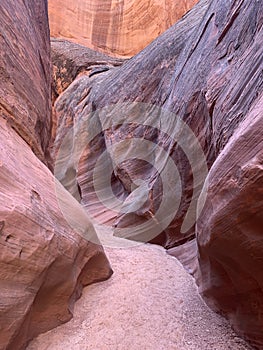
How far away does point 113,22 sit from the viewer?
19359mm

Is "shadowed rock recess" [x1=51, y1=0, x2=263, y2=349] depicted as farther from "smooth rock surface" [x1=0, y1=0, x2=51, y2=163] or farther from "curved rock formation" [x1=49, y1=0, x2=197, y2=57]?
"curved rock formation" [x1=49, y1=0, x2=197, y2=57]

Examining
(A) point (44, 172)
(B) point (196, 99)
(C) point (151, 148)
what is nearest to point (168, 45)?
(C) point (151, 148)

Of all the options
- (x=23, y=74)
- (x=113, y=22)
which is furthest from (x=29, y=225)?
(x=113, y=22)

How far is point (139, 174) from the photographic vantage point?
280 inches

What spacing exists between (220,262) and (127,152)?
5.03 metres

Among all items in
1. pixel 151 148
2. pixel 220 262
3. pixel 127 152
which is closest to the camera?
pixel 220 262

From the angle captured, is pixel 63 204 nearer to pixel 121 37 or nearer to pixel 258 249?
pixel 258 249

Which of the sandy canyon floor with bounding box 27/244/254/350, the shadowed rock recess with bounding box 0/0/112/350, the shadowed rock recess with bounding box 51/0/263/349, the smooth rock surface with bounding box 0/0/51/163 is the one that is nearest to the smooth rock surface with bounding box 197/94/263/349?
the shadowed rock recess with bounding box 51/0/263/349

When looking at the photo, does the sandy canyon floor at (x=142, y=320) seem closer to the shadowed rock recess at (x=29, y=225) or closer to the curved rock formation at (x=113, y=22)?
the shadowed rock recess at (x=29, y=225)

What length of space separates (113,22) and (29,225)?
19563 millimetres

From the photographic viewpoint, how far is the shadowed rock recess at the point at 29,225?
2.22m

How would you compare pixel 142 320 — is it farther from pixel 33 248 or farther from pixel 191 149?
pixel 191 149

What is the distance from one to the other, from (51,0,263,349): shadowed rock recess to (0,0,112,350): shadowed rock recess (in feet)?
4.17

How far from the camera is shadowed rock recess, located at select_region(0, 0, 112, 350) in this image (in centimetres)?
222
